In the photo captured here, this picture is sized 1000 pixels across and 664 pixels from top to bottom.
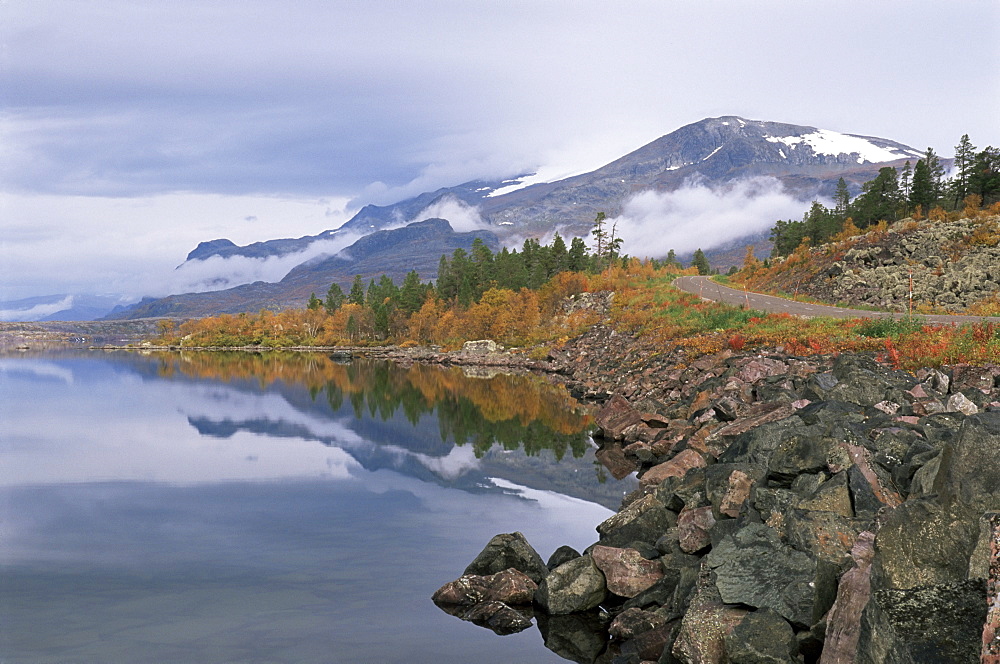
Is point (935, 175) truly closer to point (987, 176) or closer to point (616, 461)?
point (987, 176)

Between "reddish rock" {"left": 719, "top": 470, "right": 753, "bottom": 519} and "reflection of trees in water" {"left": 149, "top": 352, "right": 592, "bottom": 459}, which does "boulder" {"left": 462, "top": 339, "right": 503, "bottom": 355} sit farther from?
"reddish rock" {"left": 719, "top": 470, "right": 753, "bottom": 519}

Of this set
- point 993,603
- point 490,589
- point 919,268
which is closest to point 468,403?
point 490,589

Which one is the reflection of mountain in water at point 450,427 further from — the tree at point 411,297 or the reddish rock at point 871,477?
the tree at point 411,297

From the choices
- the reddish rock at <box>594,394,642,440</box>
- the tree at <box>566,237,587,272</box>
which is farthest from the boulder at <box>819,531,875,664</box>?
the tree at <box>566,237,587,272</box>

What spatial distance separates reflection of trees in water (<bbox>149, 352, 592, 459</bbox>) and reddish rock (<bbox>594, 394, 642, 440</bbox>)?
4.31 feet

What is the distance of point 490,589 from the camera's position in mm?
14258

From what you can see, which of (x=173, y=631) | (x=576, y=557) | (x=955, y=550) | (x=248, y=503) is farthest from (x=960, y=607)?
(x=248, y=503)

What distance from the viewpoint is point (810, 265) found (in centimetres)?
7712

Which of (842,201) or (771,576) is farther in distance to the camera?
(842,201)

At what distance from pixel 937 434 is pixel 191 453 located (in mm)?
32820

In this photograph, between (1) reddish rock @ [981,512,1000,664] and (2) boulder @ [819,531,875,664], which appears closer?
(1) reddish rock @ [981,512,1000,664]

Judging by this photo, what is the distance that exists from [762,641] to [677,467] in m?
11.5

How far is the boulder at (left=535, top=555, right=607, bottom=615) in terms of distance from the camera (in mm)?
13391

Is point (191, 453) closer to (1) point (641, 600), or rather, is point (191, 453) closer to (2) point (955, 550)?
(1) point (641, 600)
